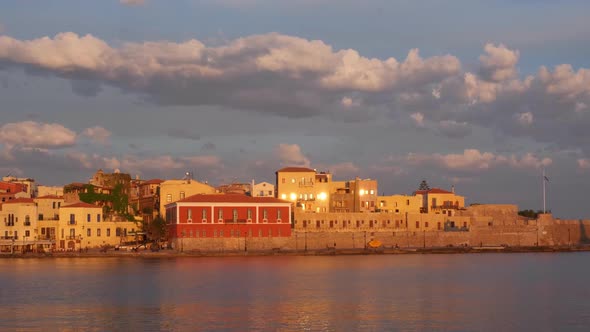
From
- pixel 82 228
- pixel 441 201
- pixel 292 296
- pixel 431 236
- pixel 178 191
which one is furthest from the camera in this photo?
pixel 441 201

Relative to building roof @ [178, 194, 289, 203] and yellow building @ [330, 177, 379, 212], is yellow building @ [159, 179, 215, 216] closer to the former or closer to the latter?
building roof @ [178, 194, 289, 203]

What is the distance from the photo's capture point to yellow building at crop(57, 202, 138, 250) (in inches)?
3184

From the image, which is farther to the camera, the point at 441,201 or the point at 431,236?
the point at 441,201

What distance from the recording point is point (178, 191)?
8894 cm

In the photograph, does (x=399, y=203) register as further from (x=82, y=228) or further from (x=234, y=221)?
(x=82, y=228)

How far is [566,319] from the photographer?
120ft

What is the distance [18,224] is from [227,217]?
1986cm

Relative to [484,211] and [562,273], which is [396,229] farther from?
[562,273]

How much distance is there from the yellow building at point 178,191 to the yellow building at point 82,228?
23.2 feet

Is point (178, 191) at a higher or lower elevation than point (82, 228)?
higher

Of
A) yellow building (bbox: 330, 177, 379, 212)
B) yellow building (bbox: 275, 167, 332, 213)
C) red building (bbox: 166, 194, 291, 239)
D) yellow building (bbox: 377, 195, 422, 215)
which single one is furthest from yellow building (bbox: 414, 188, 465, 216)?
red building (bbox: 166, 194, 291, 239)

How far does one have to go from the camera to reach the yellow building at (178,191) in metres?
88.6

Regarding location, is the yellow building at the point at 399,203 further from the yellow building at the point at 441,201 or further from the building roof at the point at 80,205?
the building roof at the point at 80,205

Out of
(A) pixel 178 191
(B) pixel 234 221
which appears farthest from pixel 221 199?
(A) pixel 178 191
